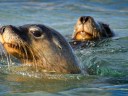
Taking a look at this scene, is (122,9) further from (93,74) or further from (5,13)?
(93,74)

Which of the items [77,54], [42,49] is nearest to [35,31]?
[42,49]

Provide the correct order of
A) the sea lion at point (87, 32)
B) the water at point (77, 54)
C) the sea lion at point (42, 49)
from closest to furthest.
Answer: the water at point (77, 54) → the sea lion at point (42, 49) → the sea lion at point (87, 32)

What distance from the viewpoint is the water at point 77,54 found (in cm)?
521

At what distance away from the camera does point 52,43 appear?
574 cm

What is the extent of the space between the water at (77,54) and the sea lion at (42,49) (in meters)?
0.13

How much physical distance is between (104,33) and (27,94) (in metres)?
4.84

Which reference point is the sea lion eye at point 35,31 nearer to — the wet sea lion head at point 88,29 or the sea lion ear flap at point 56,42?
the sea lion ear flap at point 56,42

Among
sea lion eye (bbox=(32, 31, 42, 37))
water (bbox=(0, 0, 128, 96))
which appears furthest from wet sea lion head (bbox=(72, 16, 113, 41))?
sea lion eye (bbox=(32, 31, 42, 37))

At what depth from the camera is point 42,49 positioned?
5660 mm

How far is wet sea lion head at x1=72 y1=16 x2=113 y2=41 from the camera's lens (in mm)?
9086

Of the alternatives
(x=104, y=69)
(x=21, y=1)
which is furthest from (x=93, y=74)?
(x=21, y=1)

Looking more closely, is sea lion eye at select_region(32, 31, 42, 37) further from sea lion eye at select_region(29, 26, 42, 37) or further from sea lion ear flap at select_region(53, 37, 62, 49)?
sea lion ear flap at select_region(53, 37, 62, 49)

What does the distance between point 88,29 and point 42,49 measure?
3579mm

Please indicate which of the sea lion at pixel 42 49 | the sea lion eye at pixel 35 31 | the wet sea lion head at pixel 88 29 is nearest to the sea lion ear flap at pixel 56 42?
the sea lion at pixel 42 49
